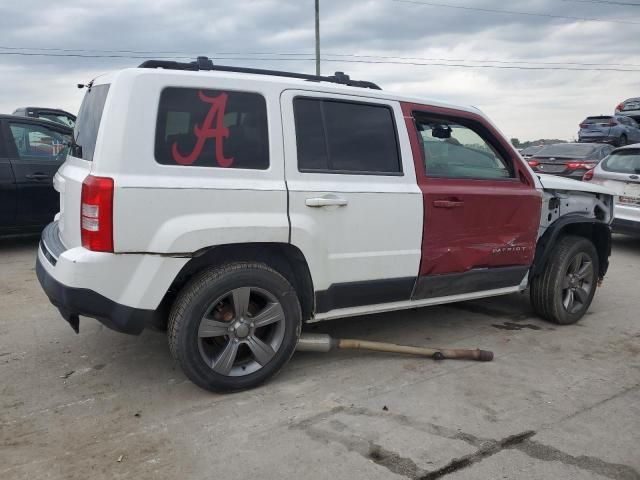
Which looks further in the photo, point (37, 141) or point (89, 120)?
point (37, 141)

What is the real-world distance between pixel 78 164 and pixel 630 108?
23357 mm

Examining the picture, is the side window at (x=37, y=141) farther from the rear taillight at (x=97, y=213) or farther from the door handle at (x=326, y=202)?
the door handle at (x=326, y=202)

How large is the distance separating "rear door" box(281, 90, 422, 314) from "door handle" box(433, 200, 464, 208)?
0.47ft

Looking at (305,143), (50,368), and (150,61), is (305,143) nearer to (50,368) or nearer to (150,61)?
(150,61)

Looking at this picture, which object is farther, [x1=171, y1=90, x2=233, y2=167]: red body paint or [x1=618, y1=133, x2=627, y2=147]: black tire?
[x1=618, y1=133, x2=627, y2=147]: black tire

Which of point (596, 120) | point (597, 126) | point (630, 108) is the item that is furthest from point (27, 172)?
point (630, 108)

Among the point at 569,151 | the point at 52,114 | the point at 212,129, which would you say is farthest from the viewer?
the point at 52,114

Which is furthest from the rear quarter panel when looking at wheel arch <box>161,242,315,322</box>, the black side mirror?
the black side mirror

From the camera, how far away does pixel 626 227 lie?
318 inches

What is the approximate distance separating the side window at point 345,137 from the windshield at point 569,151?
9517 mm

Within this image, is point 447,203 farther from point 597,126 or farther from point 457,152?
point 597,126

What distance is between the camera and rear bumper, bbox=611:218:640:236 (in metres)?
7.96

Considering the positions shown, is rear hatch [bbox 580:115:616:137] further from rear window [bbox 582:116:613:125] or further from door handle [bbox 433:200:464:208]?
door handle [bbox 433:200:464:208]

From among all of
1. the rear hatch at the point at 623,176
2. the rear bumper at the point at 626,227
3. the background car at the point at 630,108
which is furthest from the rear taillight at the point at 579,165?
the background car at the point at 630,108
